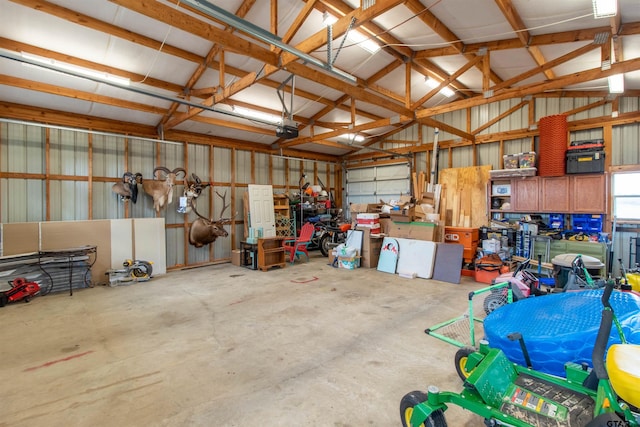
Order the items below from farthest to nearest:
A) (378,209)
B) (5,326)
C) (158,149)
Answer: (378,209)
(158,149)
(5,326)

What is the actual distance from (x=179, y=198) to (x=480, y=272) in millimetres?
6960

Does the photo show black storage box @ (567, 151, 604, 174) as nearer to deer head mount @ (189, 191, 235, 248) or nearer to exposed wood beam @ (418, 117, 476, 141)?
exposed wood beam @ (418, 117, 476, 141)

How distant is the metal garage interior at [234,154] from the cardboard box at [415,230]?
1.21 meters

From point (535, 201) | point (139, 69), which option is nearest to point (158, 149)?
point (139, 69)

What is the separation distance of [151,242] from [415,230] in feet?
19.4

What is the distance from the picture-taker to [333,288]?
17.4 ft

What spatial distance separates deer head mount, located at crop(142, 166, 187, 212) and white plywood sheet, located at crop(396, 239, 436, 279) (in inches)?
211

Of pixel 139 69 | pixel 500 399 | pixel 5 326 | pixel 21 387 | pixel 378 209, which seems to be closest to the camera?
pixel 500 399

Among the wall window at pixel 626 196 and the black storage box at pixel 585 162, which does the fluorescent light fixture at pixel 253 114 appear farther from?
the wall window at pixel 626 196

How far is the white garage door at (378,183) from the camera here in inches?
384

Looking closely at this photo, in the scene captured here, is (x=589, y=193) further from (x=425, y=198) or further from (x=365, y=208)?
(x=365, y=208)

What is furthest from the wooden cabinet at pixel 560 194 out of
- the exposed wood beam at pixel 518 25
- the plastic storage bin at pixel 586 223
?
the exposed wood beam at pixel 518 25

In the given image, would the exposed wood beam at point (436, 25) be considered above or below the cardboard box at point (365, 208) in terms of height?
above

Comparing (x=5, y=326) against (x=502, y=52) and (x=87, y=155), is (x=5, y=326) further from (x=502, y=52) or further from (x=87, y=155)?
(x=502, y=52)
